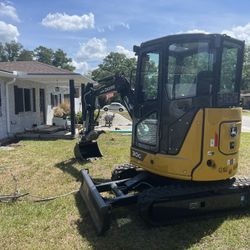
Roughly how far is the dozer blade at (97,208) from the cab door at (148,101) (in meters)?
1.12

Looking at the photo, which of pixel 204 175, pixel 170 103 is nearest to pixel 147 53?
pixel 170 103

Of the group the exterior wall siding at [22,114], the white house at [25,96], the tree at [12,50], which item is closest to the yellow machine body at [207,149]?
the white house at [25,96]

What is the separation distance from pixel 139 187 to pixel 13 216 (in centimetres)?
204

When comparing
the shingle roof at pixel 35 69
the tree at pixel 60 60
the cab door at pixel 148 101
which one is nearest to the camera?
the cab door at pixel 148 101

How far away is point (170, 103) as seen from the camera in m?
4.90

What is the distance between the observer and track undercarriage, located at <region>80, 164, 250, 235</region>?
4.60 metres

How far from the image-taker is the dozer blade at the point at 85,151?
8820mm

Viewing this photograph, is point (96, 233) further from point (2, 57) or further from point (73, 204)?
point (2, 57)

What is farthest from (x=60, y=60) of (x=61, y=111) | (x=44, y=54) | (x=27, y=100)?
(x=27, y=100)

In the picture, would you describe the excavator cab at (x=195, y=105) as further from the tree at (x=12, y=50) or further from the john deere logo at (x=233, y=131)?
the tree at (x=12, y=50)

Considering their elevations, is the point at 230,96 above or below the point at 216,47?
below

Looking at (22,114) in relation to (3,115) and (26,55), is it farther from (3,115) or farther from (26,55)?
(26,55)

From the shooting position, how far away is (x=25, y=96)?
50.0 feet

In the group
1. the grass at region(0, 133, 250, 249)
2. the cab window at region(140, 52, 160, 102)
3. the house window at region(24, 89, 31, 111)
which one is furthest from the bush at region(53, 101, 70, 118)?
the cab window at region(140, 52, 160, 102)
